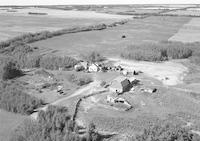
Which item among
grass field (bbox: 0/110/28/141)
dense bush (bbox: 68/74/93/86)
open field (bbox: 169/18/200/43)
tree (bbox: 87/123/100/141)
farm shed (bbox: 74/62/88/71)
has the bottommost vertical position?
grass field (bbox: 0/110/28/141)

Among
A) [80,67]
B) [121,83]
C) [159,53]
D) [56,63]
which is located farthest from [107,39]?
[121,83]

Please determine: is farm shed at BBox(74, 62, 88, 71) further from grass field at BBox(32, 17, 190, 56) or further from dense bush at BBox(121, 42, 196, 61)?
grass field at BBox(32, 17, 190, 56)

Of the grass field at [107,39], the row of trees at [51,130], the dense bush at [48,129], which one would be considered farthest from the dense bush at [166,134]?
the grass field at [107,39]

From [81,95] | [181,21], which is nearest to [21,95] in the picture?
[81,95]

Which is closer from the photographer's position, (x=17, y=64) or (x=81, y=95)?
(x=81, y=95)

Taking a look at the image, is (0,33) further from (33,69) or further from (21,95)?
(21,95)

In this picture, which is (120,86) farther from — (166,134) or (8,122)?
(8,122)

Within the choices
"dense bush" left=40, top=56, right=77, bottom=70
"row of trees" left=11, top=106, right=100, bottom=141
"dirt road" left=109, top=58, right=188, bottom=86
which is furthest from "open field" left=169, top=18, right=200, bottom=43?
"row of trees" left=11, top=106, right=100, bottom=141
